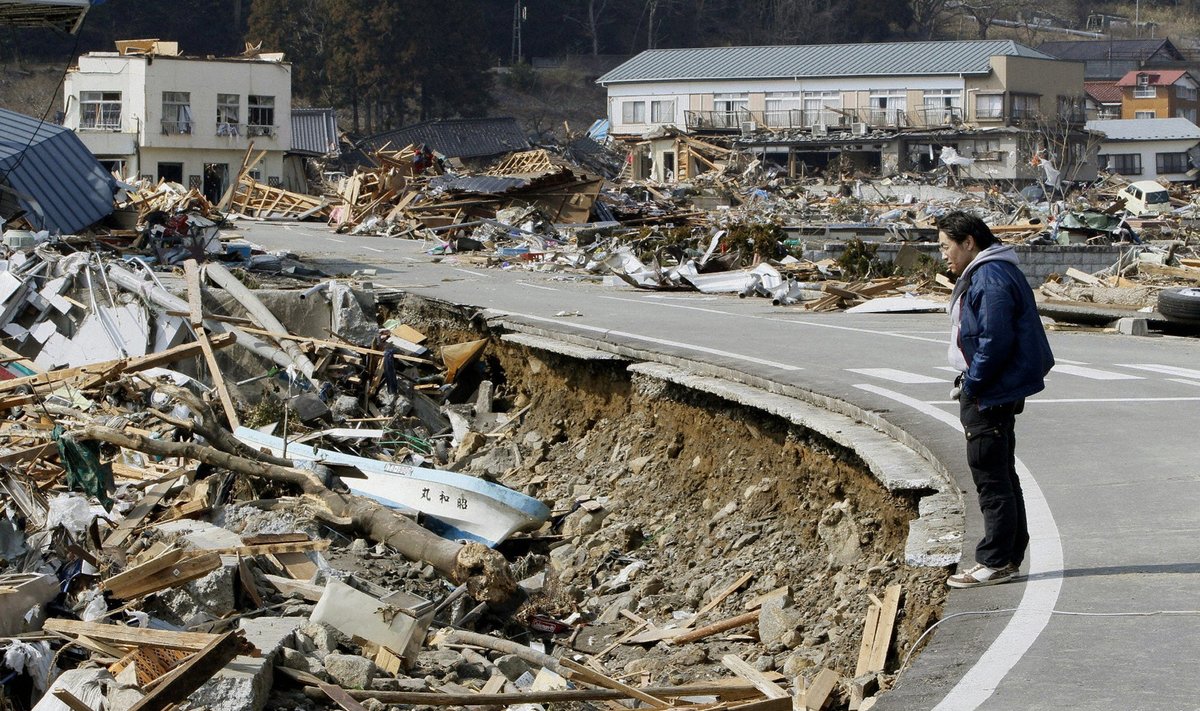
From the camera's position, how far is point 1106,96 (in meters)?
102

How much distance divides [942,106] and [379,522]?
75152 mm

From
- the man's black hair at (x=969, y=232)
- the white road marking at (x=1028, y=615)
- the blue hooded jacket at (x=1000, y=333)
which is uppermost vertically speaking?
the man's black hair at (x=969, y=232)

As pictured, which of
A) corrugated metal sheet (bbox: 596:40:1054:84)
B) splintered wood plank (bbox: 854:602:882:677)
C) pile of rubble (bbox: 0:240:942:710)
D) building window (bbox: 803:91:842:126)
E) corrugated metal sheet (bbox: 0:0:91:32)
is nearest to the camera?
splintered wood plank (bbox: 854:602:882:677)

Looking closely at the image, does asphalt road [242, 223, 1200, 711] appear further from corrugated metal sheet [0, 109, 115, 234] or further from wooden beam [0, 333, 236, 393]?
corrugated metal sheet [0, 109, 115, 234]

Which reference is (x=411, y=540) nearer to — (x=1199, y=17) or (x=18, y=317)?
(x=18, y=317)

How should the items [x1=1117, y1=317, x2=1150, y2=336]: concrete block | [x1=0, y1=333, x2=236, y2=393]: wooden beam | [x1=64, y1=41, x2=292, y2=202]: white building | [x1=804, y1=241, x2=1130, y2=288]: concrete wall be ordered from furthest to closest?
[x1=64, y1=41, x2=292, y2=202]: white building, [x1=804, y1=241, x2=1130, y2=288]: concrete wall, [x1=1117, y1=317, x2=1150, y2=336]: concrete block, [x1=0, y1=333, x2=236, y2=393]: wooden beam

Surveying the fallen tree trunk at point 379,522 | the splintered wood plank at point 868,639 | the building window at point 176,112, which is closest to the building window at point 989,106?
the building window at point 176,112

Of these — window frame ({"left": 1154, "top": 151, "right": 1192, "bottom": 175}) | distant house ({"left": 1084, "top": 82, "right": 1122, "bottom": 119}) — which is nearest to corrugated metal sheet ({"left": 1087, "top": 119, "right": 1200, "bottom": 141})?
window frame ({"left": 1154, "top": 151, "right": 1192, "bottom": 175})

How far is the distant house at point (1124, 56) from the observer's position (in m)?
108

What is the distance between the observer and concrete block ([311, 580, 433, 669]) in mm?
9133

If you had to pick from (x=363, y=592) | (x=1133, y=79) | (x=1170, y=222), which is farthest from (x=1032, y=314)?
(x=1133, y=79)

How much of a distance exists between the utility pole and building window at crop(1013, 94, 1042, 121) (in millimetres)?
37923

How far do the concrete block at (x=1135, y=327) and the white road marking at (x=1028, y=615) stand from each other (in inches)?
358

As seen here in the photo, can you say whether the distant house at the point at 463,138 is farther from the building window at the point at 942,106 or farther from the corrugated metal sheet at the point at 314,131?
the building window at the point at 942,106
